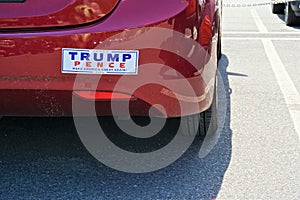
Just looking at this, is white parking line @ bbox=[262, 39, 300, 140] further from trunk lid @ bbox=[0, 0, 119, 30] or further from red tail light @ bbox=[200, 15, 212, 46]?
trunk lid @ bbox=[0, 0, 119, 30]

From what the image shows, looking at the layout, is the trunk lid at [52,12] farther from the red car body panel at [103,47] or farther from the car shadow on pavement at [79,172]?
the car shadow on pavement at [79,172]

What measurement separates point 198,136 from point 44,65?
1.28 m

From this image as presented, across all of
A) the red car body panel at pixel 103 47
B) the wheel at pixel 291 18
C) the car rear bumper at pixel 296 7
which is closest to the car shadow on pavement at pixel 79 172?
the red car body panel at pixel 103 47

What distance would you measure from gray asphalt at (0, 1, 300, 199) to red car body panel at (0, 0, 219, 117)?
0.44m

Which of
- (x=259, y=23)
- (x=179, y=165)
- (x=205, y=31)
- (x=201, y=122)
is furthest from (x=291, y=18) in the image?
(x=205, y=31)

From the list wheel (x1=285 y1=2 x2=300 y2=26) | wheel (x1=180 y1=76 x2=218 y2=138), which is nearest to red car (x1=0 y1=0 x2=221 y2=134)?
wheel (x1=180 y1=76 x2=218 y2=138)

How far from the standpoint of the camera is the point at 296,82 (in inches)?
196

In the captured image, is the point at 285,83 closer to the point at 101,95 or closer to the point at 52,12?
the point at 101,95

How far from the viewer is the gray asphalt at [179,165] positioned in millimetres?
2779

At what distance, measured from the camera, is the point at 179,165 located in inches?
123

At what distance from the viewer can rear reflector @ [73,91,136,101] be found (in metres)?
2.61

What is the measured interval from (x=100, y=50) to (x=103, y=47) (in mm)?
19

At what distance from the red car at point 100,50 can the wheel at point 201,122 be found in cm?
67

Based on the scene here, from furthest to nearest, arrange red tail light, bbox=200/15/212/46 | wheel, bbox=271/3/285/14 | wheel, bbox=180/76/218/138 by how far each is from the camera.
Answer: wheel, bbox=271/3/285/14, wheel, bbox=180/76/218/138, red tail light, bbox=200/15/212/46
